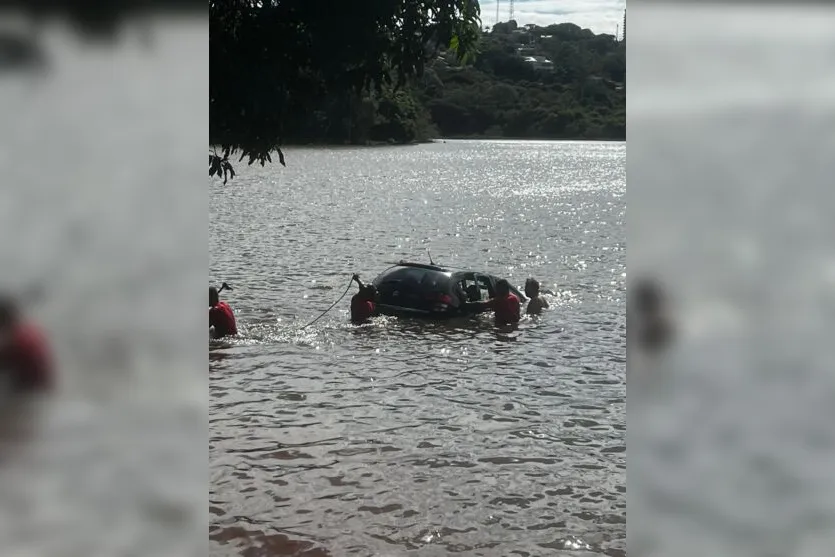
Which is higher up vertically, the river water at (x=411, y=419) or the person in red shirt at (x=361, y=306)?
the person in red shirt at (x=361, y=306)

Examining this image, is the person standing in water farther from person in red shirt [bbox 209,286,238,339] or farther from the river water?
person in red shirt [bbox 209,286,238,339]

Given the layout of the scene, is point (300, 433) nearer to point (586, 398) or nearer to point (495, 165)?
point (586, 398)

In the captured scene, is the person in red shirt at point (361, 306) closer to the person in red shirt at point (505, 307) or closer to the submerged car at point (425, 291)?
the submerged car at point (425, 291)

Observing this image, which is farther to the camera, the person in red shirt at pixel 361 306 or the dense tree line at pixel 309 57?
the person in red shirt at pixel 361 306

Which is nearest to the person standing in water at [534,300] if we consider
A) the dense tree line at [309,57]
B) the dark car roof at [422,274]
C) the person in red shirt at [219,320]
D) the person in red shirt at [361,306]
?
the dark car roof at [422,274]

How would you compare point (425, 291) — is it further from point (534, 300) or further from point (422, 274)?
point (534, 300)

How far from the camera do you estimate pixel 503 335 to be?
16531mm

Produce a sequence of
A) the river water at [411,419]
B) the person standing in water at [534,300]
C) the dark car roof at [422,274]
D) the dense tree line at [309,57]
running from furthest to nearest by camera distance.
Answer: the person standing in water at [534,300], the dark car roof at [422,274], the river water at [411,419], the dense tree line at [309,57]
